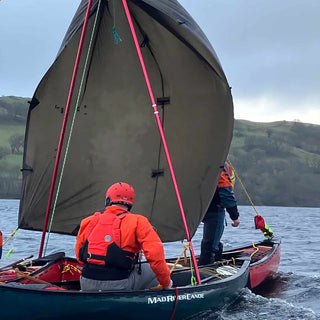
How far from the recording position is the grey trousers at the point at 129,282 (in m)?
7.33

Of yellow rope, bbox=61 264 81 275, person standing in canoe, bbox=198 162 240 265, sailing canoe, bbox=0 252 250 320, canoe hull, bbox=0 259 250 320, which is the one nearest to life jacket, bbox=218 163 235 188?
person standing in canoe, bbox=198 162 240 265

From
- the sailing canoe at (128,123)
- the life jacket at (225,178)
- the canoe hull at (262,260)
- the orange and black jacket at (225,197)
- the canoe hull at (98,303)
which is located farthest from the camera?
the canoe hull at (262,260)

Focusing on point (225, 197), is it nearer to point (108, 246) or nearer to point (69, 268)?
point (69, 268)

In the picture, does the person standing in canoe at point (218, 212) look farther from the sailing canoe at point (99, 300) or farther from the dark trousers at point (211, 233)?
the sailing canoe at point (99, 300)

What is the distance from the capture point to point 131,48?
445 inches

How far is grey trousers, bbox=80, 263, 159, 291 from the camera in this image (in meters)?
7.33

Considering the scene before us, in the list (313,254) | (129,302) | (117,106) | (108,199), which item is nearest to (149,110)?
(117,106)

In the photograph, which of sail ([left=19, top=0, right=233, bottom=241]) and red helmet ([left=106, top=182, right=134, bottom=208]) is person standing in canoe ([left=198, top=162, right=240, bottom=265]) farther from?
red helmet ([left=106, top=182, right=134, bottom=208])

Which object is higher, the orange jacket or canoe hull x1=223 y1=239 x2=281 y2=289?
the orange jacket

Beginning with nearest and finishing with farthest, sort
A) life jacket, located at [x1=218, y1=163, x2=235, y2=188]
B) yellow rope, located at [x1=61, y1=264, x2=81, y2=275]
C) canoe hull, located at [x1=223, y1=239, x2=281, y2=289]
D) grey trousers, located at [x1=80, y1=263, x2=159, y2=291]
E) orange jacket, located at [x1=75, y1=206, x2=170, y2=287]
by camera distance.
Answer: orange jacket, located at [x1=75, y1=206, x2=170, y2=287] → grey trousers, located at [x1=80, y1=263, x2=159, y2=291] → yellow rope, located at [x1=61, y1=264, x2=81, y2=275] → life jacket, located at [x1=218, y1=163, x2=235, y2=188] → canoe hull, located at [x1=223, y1=239, x2=281, y2=289]

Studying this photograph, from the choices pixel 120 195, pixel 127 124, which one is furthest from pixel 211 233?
pixel 120 195

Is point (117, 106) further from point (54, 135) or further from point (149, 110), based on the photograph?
point (54, 135)

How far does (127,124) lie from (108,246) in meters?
5.06

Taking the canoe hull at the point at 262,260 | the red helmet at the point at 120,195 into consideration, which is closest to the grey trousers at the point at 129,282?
the red helmet at the point at 120,195
